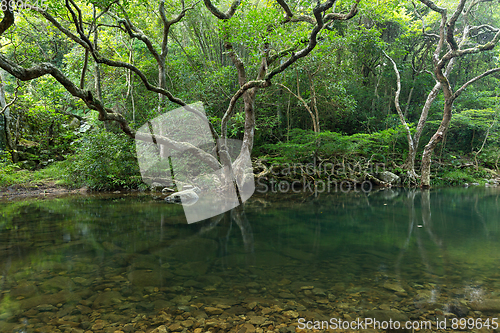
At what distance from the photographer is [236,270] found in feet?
10.9

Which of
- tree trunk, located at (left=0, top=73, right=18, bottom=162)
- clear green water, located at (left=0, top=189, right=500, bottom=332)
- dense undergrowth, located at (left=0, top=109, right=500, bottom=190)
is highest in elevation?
tree trunk, located at (left=0, top=73, right=18, bottom=162)

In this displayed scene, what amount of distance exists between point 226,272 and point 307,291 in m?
1.02

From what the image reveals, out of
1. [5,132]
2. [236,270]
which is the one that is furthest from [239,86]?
[5,132]

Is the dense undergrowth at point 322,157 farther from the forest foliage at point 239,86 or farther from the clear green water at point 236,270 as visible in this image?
the clear green water at point 236,270

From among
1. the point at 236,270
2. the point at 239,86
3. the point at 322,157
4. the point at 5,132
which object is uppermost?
the point at 239,86

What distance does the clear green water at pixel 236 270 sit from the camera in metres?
2.38

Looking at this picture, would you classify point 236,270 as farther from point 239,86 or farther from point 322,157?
point 322,157

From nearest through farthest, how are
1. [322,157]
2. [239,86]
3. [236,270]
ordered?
[236,270] → [239,86] → [322,157]

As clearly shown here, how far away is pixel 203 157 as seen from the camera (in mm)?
10211

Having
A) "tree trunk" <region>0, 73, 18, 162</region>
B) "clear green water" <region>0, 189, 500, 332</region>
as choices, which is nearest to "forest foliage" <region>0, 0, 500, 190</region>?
"tree trunk" <region>0, 73, 18, 162</region>

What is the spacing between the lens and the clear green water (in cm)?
238

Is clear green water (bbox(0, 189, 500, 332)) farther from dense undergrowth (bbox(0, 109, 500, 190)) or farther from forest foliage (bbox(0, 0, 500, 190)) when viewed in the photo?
forest foliage (bbox(0, 0, 500, 190))

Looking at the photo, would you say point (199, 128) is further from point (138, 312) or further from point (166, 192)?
point (138, 312)

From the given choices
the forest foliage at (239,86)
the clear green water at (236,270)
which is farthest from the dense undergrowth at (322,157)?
the clear green water at (236,270)
